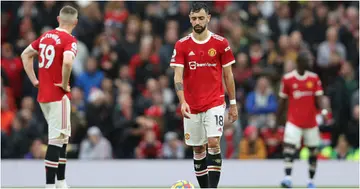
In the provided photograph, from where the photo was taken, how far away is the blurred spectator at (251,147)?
18591 mm

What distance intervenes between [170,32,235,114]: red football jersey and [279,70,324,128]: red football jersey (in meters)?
4.89

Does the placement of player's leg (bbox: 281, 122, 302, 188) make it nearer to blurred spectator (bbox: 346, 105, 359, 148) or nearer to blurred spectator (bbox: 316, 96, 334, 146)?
blurred spectator (bbox: 316, 96, 334, 146)

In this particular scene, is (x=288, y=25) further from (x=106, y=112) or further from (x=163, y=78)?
(x=106, y=112)

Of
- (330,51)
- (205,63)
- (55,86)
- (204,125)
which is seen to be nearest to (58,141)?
(55,86)

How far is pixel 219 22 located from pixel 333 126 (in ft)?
12.3

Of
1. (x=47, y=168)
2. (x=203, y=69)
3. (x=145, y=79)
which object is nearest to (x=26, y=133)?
(x=145, y=79)

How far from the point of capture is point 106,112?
1919 cm

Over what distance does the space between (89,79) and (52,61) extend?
745 cm

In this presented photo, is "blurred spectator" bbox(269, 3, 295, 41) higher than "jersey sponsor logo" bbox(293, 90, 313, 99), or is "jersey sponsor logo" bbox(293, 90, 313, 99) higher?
"blurred spectator" bbox(269, 3, 295, 41)

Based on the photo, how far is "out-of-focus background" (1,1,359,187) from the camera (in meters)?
18.6

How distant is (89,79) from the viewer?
1988 cm

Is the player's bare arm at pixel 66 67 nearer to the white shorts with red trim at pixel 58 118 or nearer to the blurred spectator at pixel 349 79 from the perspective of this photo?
the white shorts with red trim at pixel 58 118

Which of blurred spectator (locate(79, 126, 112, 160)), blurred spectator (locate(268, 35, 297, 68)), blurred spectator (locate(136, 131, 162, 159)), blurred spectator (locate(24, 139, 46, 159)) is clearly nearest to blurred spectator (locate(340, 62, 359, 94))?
blurred spectator (locate(268, 35, 297, 68))

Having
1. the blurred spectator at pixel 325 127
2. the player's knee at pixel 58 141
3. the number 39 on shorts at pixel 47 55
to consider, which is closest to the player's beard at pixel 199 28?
the number 39 on shorts at pixel 47 55
